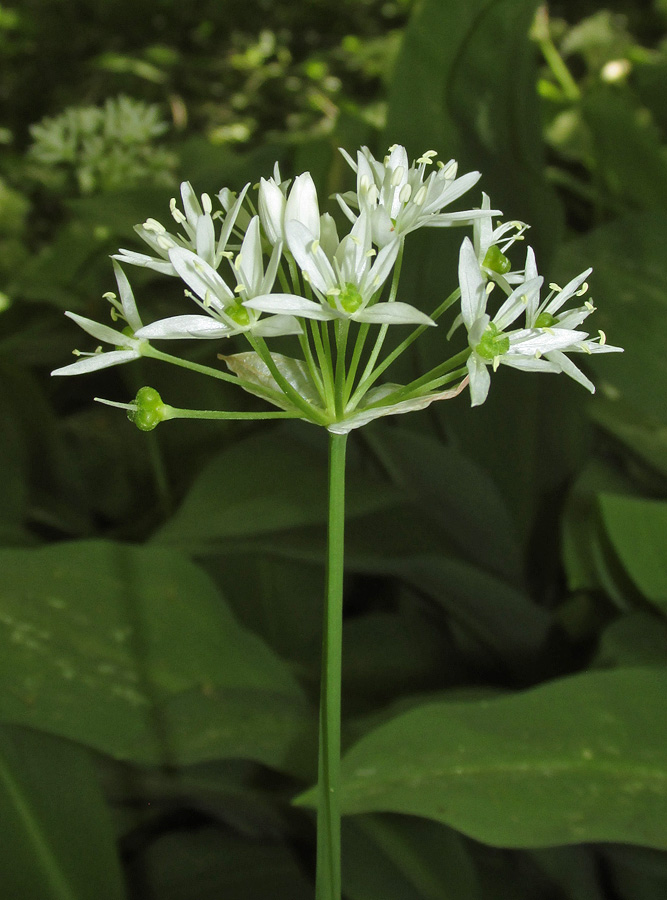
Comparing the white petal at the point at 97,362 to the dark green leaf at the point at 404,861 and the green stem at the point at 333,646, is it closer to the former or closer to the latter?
the green stem at the point at 333,646

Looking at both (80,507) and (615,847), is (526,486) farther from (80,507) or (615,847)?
(80,507)

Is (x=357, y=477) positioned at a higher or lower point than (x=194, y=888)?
higher

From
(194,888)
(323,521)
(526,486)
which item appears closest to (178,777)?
(194,888)

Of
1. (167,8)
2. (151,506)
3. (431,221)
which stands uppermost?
(167,8)

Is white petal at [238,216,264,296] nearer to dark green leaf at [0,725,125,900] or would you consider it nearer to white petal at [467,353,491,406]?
white petal at [467,353,491,406]

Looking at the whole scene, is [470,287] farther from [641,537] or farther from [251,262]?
[641,537]

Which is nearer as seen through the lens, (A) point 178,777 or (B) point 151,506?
(A) point 178,777

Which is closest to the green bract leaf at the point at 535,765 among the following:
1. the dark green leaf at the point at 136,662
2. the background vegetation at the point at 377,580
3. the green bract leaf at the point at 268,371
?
the background vegetation at the point at 377,580

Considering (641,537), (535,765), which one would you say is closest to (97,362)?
(535,765)
